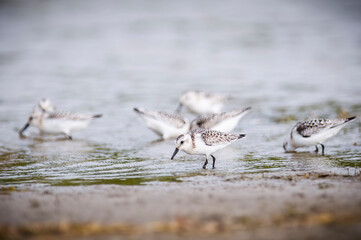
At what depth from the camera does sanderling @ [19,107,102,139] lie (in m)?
10.8

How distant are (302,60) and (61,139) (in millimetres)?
11028

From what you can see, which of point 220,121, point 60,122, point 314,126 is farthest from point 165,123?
point 314,126

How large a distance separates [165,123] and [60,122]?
2159mm

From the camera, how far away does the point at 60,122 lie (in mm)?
10836

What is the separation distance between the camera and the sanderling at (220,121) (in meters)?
10.1

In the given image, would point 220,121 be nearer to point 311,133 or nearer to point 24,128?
point 311,133

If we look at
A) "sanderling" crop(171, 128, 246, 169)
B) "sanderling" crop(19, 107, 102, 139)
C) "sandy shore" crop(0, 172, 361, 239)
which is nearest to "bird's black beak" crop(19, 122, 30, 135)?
"sanderling" crop(19, 107, 102, 139)

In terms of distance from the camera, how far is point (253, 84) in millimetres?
15945

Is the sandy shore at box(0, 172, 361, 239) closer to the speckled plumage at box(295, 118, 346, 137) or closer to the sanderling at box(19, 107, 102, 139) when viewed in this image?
the speckled plumage at box(295, 118, 346, 137)

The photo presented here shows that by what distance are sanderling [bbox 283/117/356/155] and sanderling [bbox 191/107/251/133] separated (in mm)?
1654

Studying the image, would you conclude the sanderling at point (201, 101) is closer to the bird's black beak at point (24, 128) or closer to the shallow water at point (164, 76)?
the shallow water at point (164, 76)

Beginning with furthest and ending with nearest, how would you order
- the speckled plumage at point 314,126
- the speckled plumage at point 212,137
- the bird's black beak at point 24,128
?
the bird's black beak at point 24,128, the speckled plumage at point 314,126, the speckled plumage at point 212,137

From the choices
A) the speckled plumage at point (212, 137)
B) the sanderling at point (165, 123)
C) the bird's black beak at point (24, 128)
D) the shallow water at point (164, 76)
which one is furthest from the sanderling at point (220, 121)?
the bird's black beak at point (24, 128)

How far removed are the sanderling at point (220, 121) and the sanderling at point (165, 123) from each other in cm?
32
